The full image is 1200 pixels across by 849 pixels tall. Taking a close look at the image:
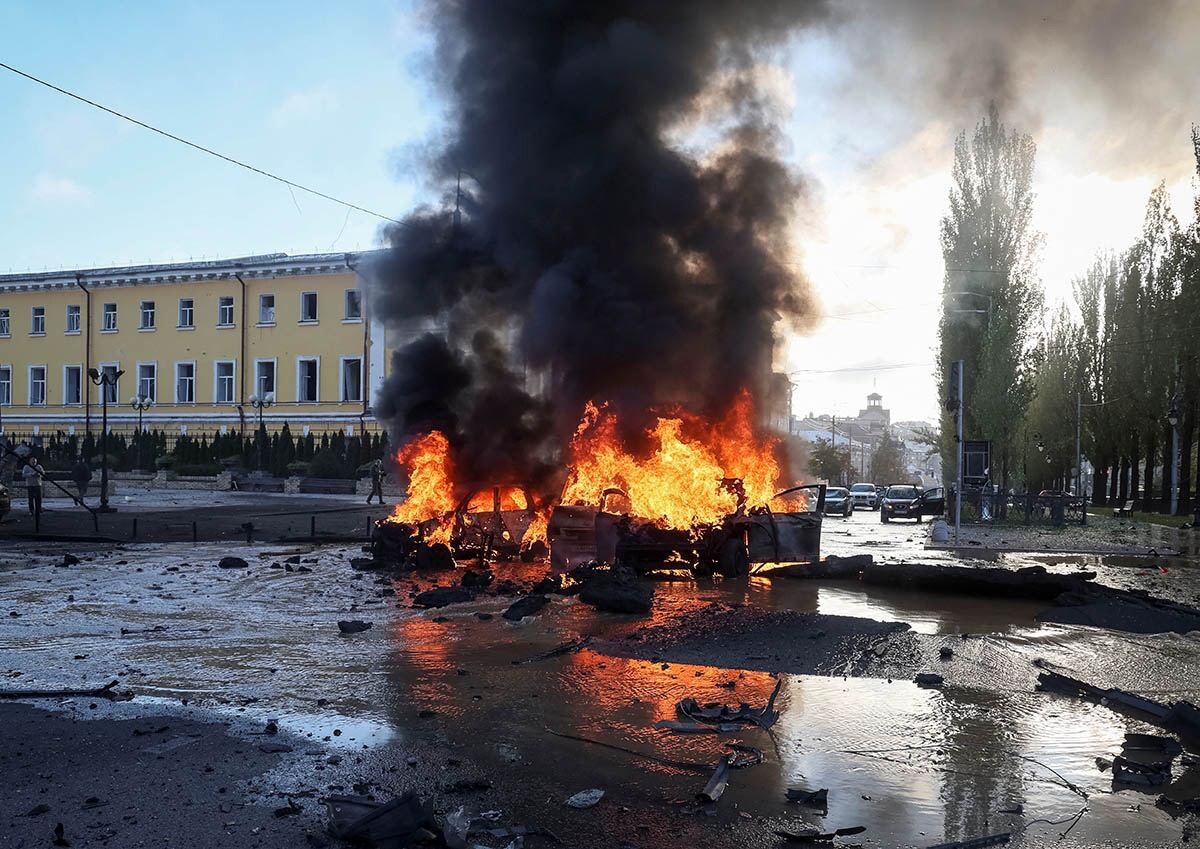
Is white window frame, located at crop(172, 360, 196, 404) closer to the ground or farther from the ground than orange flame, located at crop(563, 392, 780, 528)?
farther from the ground

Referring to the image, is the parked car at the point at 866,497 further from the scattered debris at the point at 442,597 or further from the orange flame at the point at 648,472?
the scattered debris at the point at 442,597

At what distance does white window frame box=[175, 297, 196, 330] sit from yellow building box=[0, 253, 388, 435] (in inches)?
2.2

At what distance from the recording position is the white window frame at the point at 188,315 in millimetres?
55094

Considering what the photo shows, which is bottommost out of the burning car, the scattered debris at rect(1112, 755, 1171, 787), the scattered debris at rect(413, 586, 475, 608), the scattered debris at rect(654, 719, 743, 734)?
the scattered debris at rect(413, 586, 475, 608)

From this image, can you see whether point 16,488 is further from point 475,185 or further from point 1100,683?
point 1100,683

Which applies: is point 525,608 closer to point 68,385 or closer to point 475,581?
point 475,581

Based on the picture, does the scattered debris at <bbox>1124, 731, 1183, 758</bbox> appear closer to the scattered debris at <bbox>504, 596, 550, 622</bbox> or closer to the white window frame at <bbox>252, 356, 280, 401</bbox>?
the scattered debris at <bbox>504, 596, 550, 622</bbox>

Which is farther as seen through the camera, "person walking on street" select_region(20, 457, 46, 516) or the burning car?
"person walking on street" select_region(20, 457, 46, 516)

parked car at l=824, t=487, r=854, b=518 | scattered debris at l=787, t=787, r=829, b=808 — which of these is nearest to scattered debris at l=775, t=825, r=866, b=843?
scattered debris at l=787, t=787, r=829, b=808

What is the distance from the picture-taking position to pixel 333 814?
4.66 metres

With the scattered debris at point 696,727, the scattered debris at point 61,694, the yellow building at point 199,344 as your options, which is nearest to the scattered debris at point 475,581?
the scattered debris at point 61,694

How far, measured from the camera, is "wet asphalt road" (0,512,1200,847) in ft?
16.3

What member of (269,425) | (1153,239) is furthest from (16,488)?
(1153,239)

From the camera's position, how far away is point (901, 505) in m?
37.1
